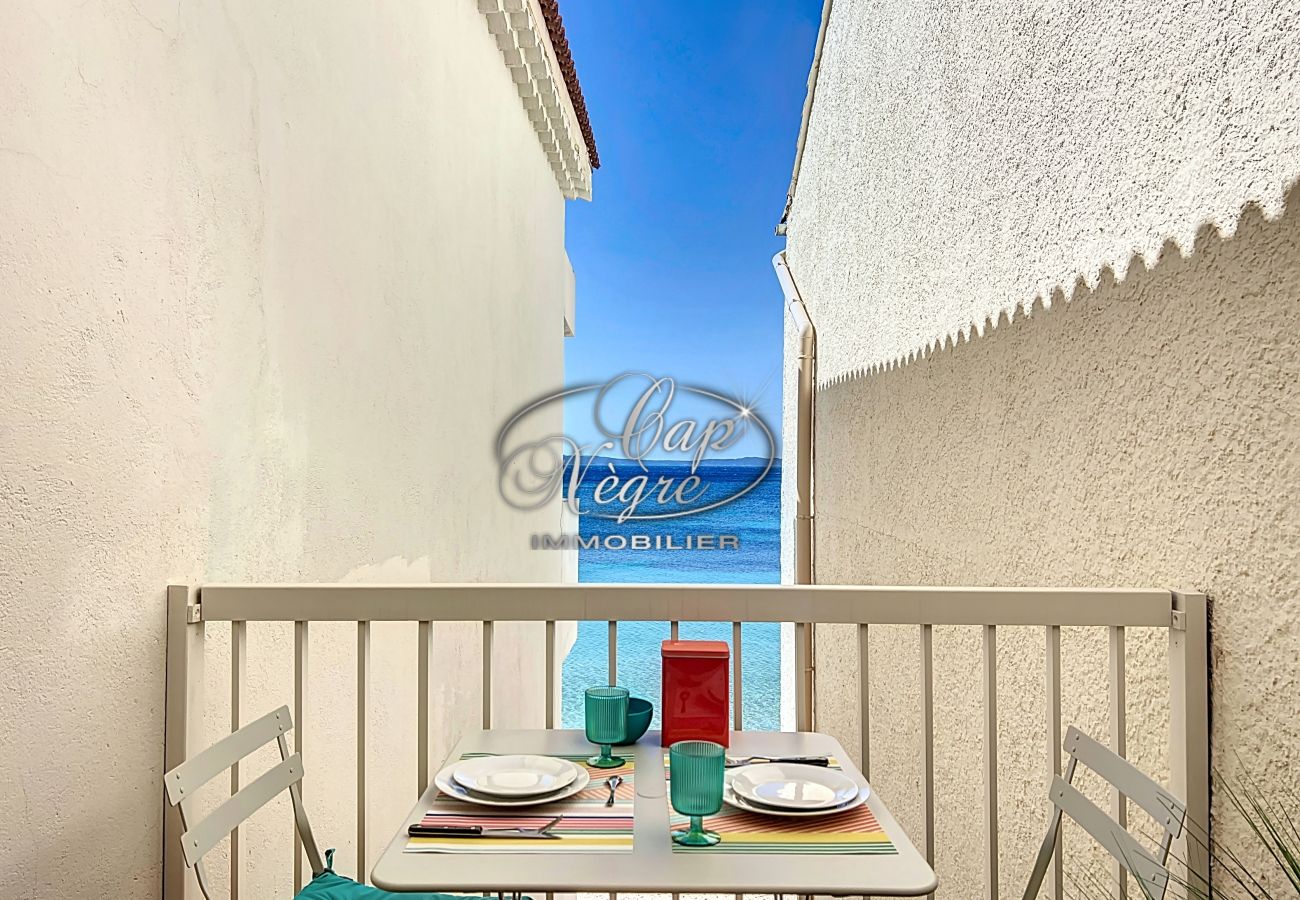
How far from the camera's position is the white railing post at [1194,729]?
1.53m

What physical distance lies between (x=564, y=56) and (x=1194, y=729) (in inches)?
225

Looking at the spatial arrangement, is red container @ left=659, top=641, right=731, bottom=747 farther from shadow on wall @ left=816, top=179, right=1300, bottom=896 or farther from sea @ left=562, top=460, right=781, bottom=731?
sea @ left=562, top=460, right=781, bottom=731

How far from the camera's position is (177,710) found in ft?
5.72

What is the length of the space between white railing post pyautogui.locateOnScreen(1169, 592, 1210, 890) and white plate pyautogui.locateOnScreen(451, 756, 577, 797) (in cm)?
103

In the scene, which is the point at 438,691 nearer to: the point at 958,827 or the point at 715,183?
the point at 958,827

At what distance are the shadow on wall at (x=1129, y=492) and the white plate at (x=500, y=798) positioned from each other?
3.37ft

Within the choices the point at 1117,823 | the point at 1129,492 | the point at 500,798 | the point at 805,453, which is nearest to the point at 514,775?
the point at 500,798

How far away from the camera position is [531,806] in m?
1.28

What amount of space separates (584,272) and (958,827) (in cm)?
2403

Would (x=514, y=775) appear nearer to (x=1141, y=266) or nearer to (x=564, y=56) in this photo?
(x=1141, y=266)

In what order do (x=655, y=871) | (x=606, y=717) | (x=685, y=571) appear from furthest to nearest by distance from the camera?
1. (x=685, y=571)
2. (x=606, y=717)
3. (x=655, y=871)

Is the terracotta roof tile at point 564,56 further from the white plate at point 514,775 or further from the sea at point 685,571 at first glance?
the sea at point 685,571

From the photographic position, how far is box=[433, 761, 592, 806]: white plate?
127 centimetres

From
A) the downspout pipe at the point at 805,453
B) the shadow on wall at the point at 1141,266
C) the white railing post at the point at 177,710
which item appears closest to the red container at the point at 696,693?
the white railing post at the point at 177,710
